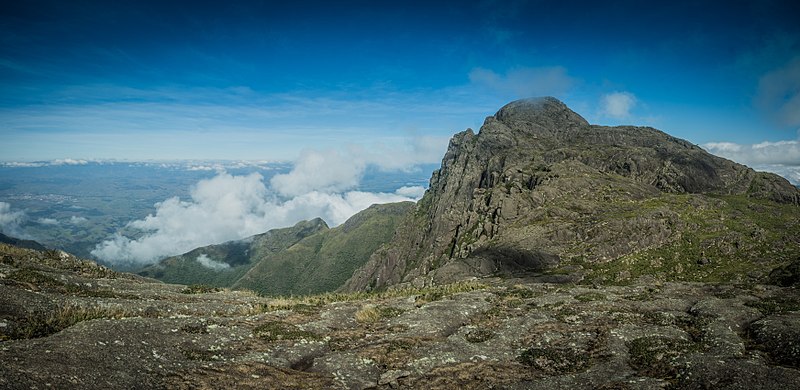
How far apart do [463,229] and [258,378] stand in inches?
6787

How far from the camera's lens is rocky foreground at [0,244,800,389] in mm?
15445

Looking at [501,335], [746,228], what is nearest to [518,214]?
[746,228]

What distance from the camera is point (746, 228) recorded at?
126 meters

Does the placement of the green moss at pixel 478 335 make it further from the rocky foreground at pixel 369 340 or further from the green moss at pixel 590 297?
the green moss at pixel 590 297

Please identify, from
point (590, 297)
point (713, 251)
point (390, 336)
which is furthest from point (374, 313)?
point (713, 251)

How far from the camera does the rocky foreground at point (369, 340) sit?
1545 centimetres

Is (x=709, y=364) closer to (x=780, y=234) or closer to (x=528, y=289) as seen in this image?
(x=528, y=289)

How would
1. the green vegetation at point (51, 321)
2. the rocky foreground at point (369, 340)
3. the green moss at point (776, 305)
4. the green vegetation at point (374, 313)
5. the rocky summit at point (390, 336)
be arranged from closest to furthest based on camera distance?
1. the rocky foreground at point (369, 340)
2. the rocky summit at point (390, 336)
3. the green vegetation at point (51, 321)
4. the green moss at point (776, 305)
5. the green vegetation at point (374, 313)

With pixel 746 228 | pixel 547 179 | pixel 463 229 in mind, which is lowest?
pixel 463 229

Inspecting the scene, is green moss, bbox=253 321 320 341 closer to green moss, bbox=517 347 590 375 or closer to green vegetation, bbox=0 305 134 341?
green vegetation, bbox=0 305 134 341

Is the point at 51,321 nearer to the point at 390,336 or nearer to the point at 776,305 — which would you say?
the point at 390,336

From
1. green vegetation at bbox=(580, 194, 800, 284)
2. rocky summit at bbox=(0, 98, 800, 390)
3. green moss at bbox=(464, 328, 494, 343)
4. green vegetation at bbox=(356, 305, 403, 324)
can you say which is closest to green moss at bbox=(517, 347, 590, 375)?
rocky summit at bbox=(0, 98, 800, 390)

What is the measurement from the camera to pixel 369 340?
75.8 ft

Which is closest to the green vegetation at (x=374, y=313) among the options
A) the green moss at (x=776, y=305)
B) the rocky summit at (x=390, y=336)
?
the rocky summit at (x=390, y=336)
